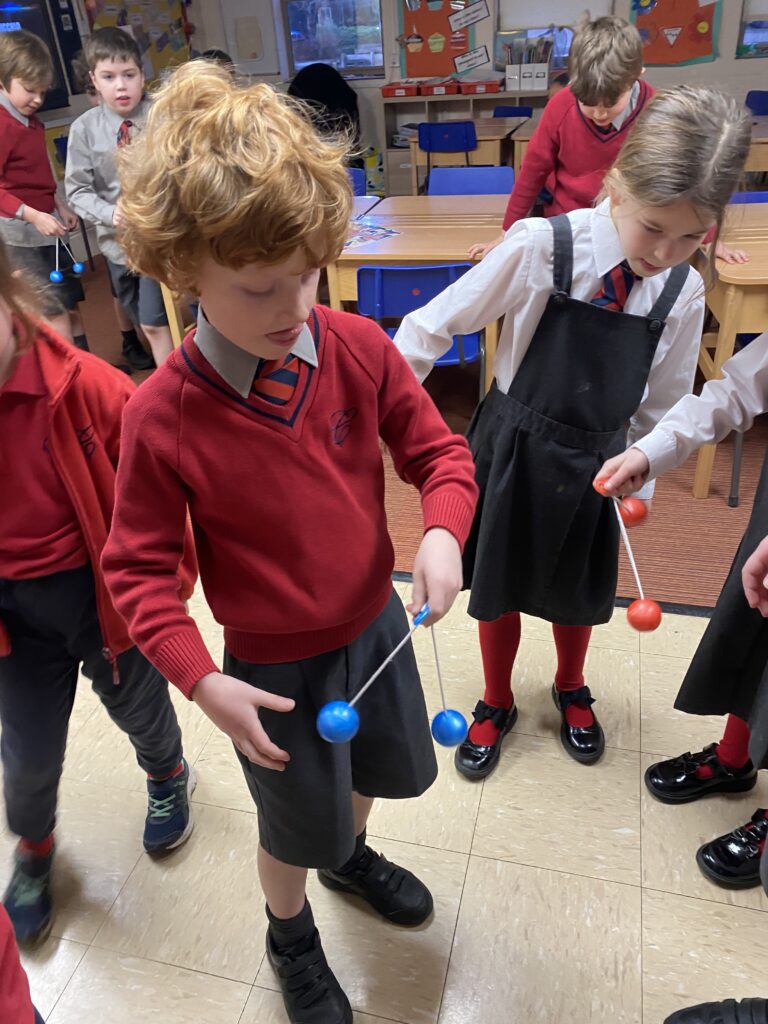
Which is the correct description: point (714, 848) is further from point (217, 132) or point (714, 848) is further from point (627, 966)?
point (217, 132)

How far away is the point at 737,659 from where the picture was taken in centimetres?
129

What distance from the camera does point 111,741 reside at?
174 cm

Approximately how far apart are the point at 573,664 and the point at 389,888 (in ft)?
1.97

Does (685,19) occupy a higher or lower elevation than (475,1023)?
higher

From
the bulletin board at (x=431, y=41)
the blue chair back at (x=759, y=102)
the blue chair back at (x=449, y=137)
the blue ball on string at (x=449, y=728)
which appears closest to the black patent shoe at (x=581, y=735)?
the blue ball on string at (x=449, y=728)

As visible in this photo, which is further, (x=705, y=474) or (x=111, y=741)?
(x=705, y=474)

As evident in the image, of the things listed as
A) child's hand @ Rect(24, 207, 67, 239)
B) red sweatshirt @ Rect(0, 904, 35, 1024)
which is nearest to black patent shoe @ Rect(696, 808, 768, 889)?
red sweatshirt @ Rect(0, 904, 35, 1024)

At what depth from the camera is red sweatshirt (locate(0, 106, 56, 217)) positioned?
113 inches

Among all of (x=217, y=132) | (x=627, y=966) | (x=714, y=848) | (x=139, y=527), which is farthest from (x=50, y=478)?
(x=714, y=848)

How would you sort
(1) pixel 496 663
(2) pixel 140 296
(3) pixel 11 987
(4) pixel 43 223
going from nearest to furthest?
(3) pixel 11 987
(1) pixel 496 663
(4) pixel 43 223
(2) pixel 140 296

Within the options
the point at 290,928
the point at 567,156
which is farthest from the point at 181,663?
the point at 567,156

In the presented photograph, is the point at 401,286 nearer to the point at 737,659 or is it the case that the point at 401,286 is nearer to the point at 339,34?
the point at 737,659

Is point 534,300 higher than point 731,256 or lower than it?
higher

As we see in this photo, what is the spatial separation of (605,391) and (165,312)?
2.41m
